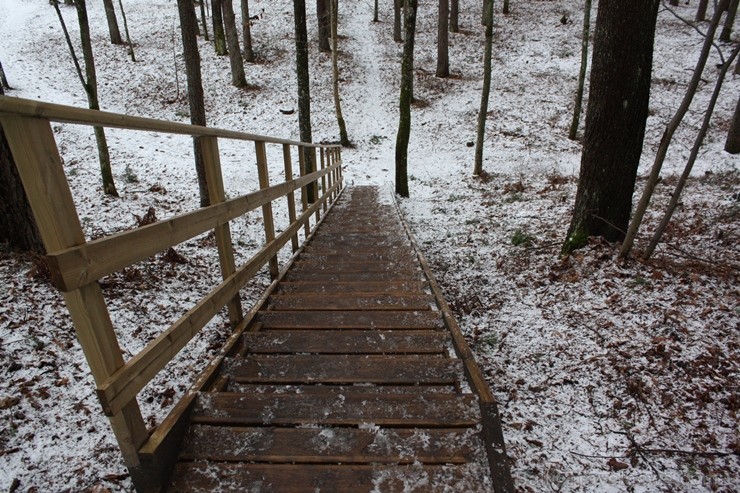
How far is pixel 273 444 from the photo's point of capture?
6.35 feet

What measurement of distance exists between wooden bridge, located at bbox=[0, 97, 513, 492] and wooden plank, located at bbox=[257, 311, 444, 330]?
2 centimetres

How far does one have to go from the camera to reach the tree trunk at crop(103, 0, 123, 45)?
21.1 meters

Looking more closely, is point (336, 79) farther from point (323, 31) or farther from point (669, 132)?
point (669, 132)

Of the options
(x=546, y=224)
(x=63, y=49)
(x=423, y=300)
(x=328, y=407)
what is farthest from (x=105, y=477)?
(x=63, y=49)

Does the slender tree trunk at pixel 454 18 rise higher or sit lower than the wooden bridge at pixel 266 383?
higher

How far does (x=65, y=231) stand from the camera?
1467 mm

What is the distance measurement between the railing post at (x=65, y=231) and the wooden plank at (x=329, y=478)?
27 centimetres

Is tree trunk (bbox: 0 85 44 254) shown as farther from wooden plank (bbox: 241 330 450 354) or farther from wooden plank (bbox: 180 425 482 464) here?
wooden plank (bbox: 180 425 482 464)

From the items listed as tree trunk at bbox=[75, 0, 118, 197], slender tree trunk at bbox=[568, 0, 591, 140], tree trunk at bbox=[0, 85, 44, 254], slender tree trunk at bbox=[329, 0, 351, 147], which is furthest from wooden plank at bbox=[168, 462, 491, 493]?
slender tree trunk at bbox=[568, 0, 591, 140]

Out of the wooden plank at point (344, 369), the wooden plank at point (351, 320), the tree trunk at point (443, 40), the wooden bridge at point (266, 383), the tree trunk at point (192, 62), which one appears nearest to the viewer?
the wooden bridge at point (266, 383)

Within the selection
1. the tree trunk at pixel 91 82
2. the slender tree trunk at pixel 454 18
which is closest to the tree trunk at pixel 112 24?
the tree trunk at pixel 91 82

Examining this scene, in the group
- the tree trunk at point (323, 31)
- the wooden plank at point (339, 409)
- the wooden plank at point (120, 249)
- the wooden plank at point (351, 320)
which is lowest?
the wooden plank at point (351, 320)

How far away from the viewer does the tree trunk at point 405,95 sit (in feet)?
34.2

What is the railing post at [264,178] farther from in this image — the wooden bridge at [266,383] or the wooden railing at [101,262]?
the wooden railing at [101,262]
